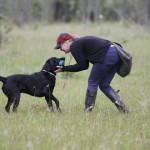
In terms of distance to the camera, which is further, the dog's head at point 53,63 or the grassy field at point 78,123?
the dog's head at point 53,63

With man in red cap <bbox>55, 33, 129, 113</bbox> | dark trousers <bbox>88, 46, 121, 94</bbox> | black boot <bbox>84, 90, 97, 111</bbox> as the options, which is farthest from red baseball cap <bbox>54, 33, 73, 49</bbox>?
black boot <bbox>84, 90, 97, 111</bbox>

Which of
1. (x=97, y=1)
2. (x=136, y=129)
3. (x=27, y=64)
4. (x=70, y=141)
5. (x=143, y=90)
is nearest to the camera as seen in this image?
(x=70, y=141)

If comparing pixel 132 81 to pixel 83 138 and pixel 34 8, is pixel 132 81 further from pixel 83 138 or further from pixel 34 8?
pixel 34 8

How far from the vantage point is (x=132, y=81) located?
13156 millimetres

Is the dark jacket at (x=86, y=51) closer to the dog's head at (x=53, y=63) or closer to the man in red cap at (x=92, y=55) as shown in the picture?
the man in red cap at (x=92, y=55)

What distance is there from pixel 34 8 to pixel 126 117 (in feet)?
186

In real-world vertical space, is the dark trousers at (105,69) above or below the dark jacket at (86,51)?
below

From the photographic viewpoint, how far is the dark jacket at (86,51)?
8906 mm

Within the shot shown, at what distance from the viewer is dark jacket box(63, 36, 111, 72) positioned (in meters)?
8.91

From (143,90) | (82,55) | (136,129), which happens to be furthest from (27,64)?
(136,129)

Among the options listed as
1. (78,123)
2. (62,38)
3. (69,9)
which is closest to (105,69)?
(62,38)

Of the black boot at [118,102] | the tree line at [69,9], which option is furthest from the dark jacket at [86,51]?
the tree line at [69,9]

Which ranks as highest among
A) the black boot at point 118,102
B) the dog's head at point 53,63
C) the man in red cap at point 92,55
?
the man in red cap at point 92,55

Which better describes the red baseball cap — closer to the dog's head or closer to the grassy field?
the dog's head
